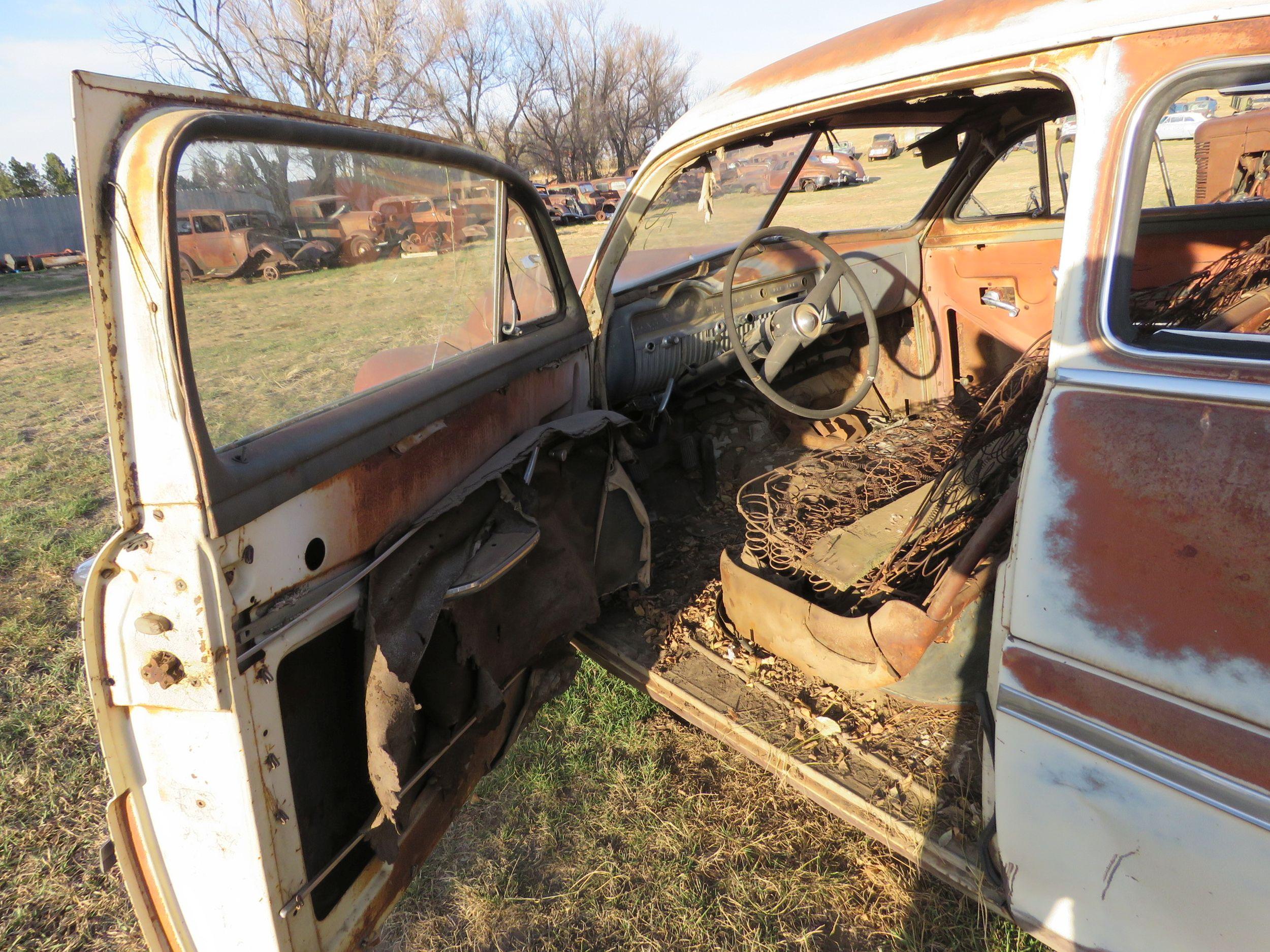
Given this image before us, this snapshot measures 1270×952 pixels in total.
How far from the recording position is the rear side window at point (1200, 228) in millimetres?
1315

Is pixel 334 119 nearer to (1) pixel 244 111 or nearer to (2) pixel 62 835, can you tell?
(1) pixel 244 111

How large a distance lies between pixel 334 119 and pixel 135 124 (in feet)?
1.64

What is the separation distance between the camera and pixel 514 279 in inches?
97.8

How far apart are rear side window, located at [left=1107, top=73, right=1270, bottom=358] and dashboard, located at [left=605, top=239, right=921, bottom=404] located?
106cm

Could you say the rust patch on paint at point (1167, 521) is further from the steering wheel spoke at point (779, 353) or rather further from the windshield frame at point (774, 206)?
the steering wheel spoke at point (779, 353)

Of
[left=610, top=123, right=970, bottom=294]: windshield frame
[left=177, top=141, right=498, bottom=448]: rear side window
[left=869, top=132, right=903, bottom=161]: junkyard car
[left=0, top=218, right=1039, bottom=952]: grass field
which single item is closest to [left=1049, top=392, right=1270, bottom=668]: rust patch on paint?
[left=0, top=218, right=1039, bottom=952]: grass field

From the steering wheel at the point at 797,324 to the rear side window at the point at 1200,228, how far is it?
3.15ft

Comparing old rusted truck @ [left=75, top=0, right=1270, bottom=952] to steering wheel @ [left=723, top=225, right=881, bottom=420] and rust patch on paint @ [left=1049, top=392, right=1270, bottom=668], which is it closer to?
rust patch on paint @ [left=1049, top=392, right=1270, bottom=668]

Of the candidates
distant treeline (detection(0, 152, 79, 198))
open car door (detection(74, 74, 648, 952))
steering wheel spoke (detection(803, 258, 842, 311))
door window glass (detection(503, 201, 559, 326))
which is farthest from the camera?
distant treeline (detection(0, 152, 79, 198))

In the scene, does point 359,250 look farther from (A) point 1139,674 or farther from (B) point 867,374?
(B) point 867,374

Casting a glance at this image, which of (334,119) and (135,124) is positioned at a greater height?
(334,119)

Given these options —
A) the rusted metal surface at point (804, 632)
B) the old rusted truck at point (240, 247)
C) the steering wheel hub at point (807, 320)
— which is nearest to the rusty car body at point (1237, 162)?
the steering wheel hub at point (807, 320)

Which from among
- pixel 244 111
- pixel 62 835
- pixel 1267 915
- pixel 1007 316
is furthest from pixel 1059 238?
pixel 62 835

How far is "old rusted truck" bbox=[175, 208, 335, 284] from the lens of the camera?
1.31 meters
